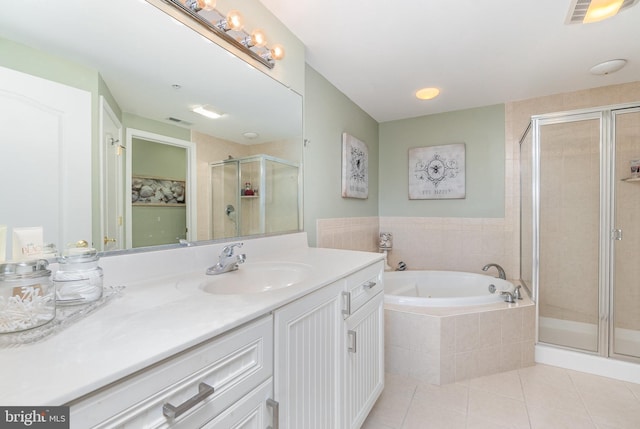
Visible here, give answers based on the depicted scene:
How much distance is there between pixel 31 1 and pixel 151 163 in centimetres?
52

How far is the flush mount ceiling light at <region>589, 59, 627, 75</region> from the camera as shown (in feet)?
6.73

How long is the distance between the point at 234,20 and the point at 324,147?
1.13 meters

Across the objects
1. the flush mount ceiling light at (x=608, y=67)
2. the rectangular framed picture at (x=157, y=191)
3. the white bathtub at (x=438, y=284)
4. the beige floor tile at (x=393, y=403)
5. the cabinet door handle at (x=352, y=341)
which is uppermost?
the flush mount ceiling light at (x=608, y=67)

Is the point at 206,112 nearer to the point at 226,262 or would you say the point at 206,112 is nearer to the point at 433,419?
the point at 226,262

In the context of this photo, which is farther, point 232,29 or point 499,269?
point 499,269

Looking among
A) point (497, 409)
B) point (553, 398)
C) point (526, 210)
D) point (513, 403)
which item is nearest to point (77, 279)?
point (497, 409)

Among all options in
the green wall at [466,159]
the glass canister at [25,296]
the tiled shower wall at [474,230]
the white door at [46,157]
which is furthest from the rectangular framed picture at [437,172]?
the glass canister at [25,296]

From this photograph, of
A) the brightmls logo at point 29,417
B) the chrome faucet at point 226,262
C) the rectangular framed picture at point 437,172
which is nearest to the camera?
the brightmls logo at point 29,417

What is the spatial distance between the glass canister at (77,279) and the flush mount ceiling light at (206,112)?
2.36 feet

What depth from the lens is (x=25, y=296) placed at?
0.58 metres

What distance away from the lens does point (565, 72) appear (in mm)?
2234

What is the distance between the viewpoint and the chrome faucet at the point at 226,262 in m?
1.15

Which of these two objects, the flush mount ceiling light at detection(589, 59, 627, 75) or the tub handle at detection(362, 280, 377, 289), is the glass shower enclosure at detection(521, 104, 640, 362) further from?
the tub handle at detection(362, 280, 377, 289)

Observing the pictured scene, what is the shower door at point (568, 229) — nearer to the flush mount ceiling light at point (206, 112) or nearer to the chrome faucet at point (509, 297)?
the chrome faucet at point (509, 297)
